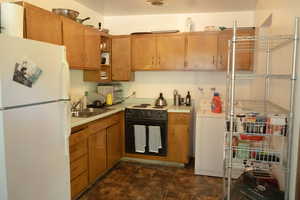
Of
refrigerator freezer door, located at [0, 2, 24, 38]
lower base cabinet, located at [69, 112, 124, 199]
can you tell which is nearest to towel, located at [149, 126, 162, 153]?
lower base cabinet, located at [69, 112, 124, 199]

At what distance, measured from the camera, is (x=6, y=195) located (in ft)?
4.67

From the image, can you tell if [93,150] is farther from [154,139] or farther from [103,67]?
[103,67]

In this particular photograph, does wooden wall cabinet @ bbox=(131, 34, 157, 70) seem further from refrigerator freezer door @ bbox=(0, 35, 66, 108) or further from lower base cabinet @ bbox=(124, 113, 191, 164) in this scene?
refrigerator freezer door @ bbox=(0, 35, 66, 108)

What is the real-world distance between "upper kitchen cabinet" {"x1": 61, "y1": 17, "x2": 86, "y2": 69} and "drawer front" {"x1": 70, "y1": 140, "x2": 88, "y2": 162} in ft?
3.12

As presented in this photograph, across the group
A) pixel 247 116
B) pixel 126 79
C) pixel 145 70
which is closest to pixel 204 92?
pixel 145 70

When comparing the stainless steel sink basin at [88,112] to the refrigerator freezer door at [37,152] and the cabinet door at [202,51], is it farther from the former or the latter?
the cabinet door at [202,51]

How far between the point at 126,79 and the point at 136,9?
115 cm

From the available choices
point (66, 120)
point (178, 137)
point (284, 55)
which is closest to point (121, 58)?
point (178, 137)

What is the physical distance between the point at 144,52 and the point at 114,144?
5.17ft

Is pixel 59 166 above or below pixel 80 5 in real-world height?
below

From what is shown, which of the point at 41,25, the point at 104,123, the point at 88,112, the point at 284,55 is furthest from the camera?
the point at 88,112

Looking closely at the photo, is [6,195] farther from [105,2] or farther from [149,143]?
[105,2]

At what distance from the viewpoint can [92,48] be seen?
126 inches

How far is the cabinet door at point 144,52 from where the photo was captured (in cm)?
371
